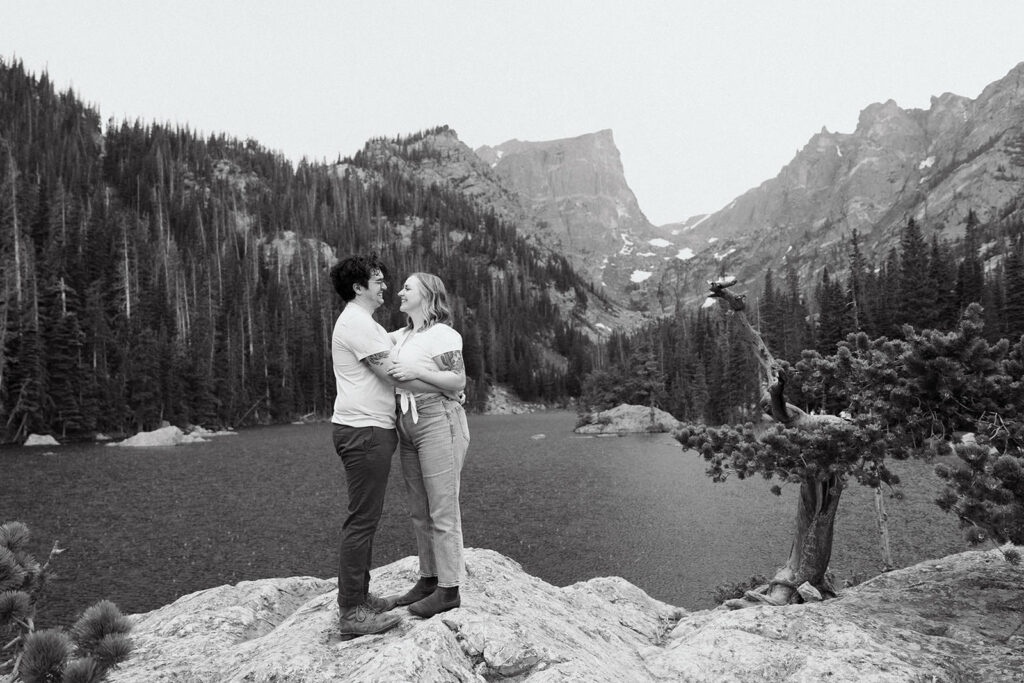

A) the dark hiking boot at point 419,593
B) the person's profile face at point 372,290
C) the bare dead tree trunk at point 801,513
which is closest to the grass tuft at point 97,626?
the dark hiking boot at point 419,593

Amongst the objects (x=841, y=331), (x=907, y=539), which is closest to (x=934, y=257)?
(x=841, y=331)

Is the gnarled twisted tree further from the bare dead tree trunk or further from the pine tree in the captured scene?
the pine tree

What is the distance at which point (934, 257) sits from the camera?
55.2 m

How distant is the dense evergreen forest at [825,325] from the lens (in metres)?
51.7

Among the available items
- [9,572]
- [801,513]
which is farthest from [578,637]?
[801,513]

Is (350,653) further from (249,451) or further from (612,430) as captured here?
(612,430)

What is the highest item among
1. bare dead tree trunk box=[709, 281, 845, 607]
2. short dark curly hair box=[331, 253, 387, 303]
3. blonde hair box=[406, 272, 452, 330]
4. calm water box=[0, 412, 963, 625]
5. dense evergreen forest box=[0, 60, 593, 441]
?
dense evergreen forest box=[0, 60, 593, 441]

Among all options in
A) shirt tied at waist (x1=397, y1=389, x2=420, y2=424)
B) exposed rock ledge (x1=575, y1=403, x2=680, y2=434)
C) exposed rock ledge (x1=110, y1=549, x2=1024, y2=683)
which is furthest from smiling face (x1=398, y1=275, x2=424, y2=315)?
exposed rock ledge (x1=575, y1=403, x2=680, y2=434)

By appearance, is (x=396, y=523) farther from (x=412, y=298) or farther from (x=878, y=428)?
(x=412, y=298)

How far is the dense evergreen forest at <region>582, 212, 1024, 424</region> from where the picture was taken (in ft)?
170

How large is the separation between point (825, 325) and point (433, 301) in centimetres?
6253

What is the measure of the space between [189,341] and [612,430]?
56022 mm

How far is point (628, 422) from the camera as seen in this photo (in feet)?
193

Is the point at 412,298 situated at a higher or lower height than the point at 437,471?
higher
